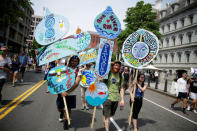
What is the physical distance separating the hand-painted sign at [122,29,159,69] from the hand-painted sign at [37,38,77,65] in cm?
176

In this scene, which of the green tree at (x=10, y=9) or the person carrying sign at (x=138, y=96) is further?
the green tree at (x=10, y=9)

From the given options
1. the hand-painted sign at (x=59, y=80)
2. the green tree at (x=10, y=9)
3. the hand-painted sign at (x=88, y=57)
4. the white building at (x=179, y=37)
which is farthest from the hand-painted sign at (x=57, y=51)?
the white building at (x=179, y=37)

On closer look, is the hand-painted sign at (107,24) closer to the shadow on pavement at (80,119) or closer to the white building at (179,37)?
the shadow on pavement at (80,119)

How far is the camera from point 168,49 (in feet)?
112

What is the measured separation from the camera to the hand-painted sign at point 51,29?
3682mm

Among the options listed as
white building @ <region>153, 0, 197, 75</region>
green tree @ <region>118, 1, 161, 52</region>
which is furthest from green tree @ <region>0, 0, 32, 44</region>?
white building @ <region>153, 0, 197, 75</region>

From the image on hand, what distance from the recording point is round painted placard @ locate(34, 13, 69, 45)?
12.1ft

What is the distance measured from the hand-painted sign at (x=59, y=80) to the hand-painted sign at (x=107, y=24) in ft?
4.59

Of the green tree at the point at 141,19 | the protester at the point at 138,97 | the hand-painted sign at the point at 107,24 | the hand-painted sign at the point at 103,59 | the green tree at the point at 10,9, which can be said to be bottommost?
the protester at the point at 138,97

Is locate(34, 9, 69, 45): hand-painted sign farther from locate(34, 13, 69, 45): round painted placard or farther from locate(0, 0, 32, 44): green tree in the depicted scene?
locate(0, 0, 32, 44): green tree

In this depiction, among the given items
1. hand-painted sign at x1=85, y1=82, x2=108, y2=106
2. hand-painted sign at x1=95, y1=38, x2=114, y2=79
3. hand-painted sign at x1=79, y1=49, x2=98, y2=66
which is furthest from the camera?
hand-painted sign at x1=79, y1=49, x2=98, y2=66

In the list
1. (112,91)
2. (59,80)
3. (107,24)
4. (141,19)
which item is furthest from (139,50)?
(141,19)

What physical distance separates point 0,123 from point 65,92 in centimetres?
191

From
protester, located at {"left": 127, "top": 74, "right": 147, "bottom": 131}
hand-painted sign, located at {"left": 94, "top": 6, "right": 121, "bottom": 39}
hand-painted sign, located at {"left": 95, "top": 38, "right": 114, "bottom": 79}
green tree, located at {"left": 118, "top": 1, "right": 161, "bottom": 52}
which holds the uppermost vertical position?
green tree, located at {"left": 118, "top": 1, "right": 161, "bottom": 52}
